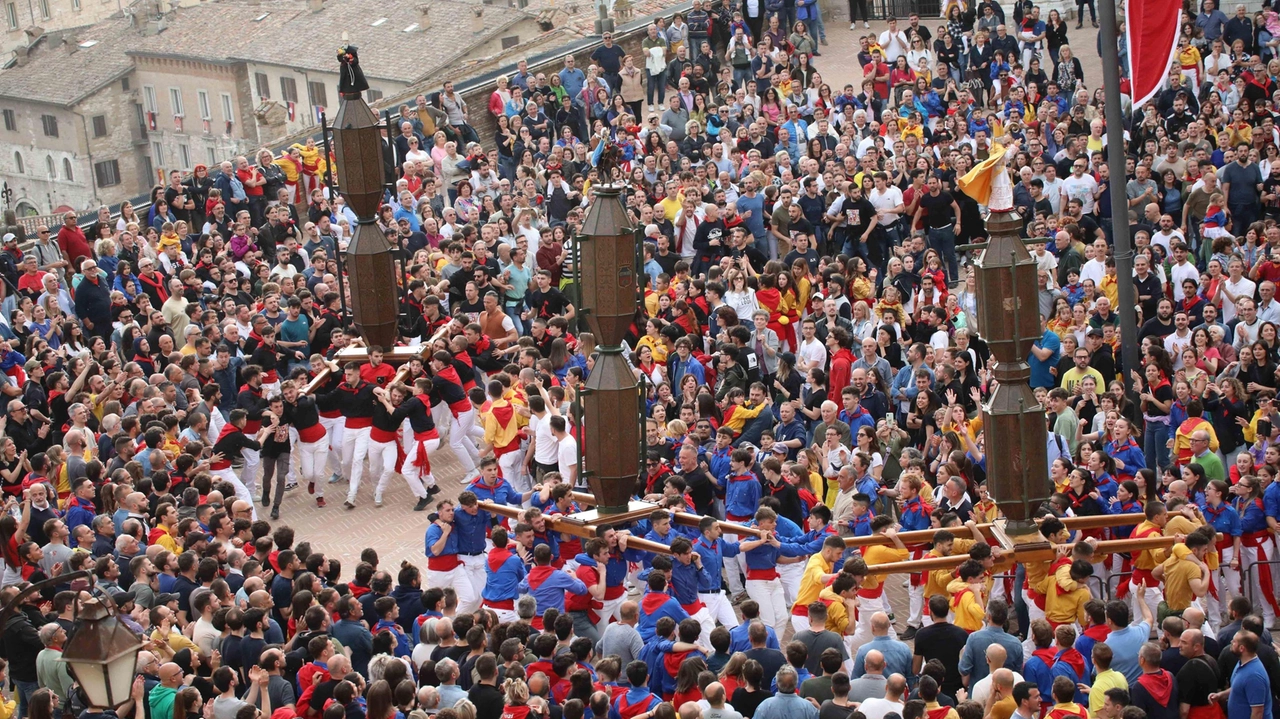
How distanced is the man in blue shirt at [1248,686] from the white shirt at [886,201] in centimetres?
1157

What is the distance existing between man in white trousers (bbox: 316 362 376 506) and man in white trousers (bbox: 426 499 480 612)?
9.41 feet

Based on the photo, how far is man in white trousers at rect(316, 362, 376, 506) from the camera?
18594 mm

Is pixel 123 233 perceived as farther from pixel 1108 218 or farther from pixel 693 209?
pixel 1108 218

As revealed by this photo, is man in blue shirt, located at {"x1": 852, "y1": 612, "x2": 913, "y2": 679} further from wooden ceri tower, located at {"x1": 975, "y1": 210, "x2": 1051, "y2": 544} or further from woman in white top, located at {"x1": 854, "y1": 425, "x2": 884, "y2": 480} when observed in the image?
woman in white top, located at {"x1": 854, "y1": 425, "x2": 884, "y2": 480}

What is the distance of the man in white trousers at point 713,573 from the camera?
1471 centimetres

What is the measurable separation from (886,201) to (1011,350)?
405 inches

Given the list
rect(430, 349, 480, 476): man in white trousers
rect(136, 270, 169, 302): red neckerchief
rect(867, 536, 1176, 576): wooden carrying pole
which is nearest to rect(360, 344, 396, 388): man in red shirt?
rect(430, 349, 480, 476): man in white trousers

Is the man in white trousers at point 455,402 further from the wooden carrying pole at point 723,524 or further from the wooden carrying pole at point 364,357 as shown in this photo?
the wooden carrying pole at point 723,524

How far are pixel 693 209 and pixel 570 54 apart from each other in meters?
8.98

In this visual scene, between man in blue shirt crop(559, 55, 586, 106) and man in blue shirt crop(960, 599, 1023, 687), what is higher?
man in blue shirt crop(559, 55, 586, 106)

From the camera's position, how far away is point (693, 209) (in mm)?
23281

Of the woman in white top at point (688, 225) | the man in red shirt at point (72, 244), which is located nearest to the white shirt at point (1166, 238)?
the woman in white top at point (688, 225)

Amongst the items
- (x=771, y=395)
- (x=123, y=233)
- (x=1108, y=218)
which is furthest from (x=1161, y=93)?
(x=123, y=233)

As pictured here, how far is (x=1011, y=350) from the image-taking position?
517 inches
